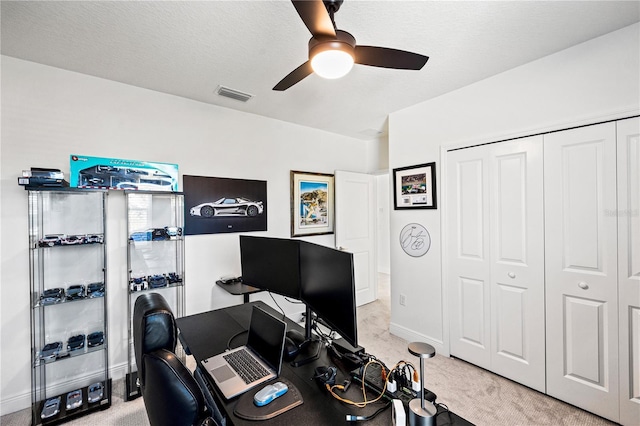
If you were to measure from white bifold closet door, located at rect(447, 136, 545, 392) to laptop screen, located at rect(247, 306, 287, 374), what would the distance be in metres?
2.15

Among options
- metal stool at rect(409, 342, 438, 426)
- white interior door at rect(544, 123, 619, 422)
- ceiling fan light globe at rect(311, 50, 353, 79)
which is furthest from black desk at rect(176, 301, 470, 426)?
white interior door at rect(544, 123, 619, 422)

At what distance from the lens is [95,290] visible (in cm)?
220

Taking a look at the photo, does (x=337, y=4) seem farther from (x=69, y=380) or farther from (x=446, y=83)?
(x=69, y=380)

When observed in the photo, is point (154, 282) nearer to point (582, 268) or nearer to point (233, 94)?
point (233, 94)

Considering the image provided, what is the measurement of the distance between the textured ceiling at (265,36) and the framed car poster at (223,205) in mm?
952

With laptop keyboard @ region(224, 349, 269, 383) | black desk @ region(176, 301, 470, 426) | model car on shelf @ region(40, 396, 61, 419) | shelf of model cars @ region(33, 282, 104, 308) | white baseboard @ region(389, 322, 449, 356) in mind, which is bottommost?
white baseboard @ region(389, 322, 449, 356)

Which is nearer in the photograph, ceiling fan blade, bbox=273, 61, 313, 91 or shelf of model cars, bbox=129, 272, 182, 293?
ceiling fan blade, bbox=273, 61, 313, 91

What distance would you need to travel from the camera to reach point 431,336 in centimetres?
292

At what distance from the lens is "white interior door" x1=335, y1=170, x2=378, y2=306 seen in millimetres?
4008

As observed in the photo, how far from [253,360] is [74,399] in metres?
1.88

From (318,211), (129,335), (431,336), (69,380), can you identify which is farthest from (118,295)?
(431,336)

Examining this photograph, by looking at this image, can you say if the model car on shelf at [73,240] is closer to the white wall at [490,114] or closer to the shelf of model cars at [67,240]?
the shelf of model cars at [67,240]

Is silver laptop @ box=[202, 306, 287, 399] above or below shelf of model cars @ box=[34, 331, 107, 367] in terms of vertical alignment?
above

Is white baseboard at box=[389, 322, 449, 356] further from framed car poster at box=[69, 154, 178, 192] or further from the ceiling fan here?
framed car poster at box=[69, 154, 178, 192]
